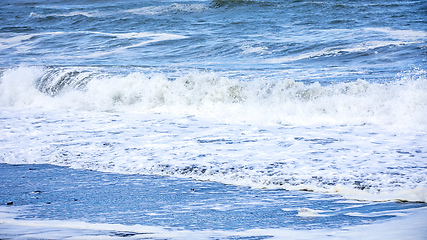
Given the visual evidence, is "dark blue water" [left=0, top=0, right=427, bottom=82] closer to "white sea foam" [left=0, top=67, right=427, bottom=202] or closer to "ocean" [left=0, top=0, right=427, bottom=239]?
"ocean" [left=0, top=0, right=427, bottom=239]

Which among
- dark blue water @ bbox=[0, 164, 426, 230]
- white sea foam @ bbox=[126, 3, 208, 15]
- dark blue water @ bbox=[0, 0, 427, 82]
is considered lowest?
dark blue water @ bbox=[0, 164, 426, 230]

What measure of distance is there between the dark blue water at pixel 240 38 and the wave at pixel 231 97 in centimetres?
159

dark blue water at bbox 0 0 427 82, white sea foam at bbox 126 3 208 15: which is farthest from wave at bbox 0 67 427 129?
white sea foam at bbox 126 3 208 15

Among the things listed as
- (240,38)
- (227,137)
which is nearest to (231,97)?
(227,137)

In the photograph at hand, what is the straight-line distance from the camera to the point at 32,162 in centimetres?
500

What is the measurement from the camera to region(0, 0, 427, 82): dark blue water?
37.6 feet

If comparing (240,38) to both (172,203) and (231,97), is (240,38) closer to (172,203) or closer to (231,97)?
(231,97)

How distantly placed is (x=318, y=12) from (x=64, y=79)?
45.0ft

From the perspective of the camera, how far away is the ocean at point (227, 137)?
9.98ft

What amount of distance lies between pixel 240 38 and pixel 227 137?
35.4 ft

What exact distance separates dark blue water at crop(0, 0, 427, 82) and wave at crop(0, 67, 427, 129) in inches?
62.8

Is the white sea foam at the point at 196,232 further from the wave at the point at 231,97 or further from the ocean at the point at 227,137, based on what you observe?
the wave at the point at 231,97

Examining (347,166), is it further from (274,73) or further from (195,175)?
(274,73)

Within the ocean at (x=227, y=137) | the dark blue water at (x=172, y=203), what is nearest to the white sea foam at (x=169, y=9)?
the ocean at (x=227, y=137)
